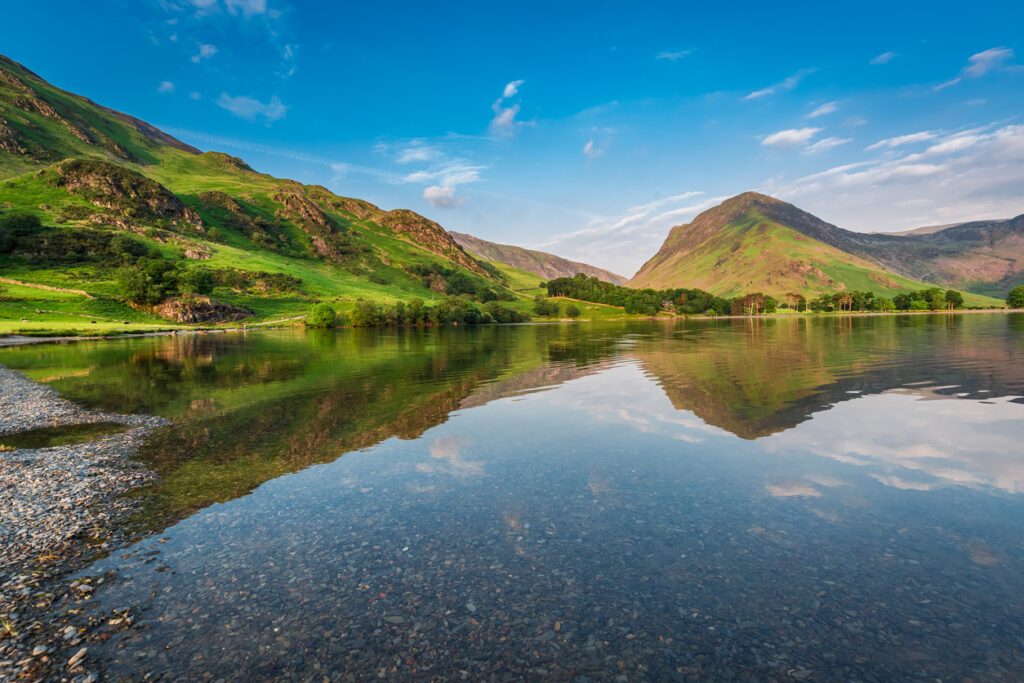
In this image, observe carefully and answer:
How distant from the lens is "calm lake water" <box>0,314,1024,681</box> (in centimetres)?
816

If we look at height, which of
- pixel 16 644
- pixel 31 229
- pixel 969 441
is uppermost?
pixel 31 229

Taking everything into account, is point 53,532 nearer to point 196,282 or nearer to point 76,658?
point 76,658

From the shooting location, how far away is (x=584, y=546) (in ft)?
39.8

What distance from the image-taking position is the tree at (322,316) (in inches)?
6486

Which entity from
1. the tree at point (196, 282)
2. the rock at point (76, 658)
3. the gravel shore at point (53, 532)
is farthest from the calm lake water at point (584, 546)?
the tree at point (196, 282)

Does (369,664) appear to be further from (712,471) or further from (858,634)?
(712,471)

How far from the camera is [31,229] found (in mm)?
171500

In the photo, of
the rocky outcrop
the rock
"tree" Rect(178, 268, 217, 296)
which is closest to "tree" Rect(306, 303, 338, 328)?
the rocky outcrop

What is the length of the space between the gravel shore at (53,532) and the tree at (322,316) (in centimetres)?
14618

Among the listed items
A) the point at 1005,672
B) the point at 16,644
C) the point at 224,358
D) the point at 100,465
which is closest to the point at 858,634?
the point at 1005,672

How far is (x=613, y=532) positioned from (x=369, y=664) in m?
7.39

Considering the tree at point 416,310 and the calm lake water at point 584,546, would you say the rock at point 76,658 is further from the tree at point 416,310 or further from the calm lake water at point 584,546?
the tree at point 416,310

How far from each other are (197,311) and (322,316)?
42.9 metres

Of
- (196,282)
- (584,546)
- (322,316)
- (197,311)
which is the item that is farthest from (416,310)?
(584,546)
